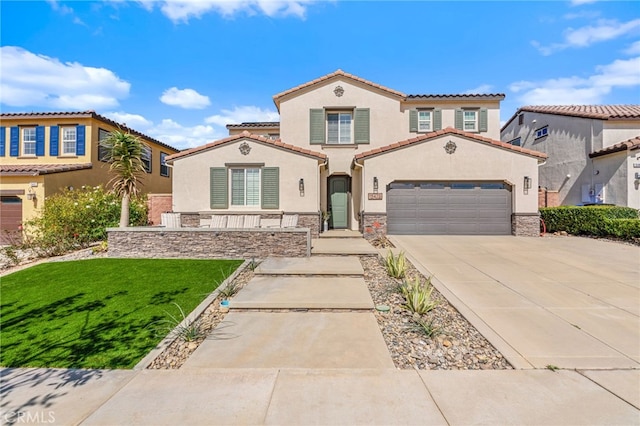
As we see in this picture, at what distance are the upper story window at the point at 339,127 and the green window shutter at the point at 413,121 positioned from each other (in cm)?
385

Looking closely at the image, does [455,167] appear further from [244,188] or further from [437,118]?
[244,188]

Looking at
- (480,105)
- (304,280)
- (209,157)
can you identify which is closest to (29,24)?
(209,157)

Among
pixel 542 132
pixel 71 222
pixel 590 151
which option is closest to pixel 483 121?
pixel 542 132

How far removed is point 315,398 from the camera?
115 inches

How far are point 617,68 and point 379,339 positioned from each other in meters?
22.7

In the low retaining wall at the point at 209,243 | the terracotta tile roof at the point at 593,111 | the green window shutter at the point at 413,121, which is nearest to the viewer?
the low retaining wall at the point at 209,243

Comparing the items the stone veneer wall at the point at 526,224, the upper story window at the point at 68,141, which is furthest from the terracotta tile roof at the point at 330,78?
the upper story window at the point at 68,141

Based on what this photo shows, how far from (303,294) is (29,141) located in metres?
19.7

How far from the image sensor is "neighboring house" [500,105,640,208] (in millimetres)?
13641

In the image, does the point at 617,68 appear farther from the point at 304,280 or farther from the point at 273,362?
the point at 273,362

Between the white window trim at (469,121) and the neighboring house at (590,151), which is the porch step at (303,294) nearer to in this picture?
the white window trim at (469,121)

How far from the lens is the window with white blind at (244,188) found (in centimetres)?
1298

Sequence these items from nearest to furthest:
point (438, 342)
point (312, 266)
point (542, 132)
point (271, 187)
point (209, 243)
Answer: point (438, 342) < point (312, 266) < point (209, 243) < point (271, 187) < point (542, 132)

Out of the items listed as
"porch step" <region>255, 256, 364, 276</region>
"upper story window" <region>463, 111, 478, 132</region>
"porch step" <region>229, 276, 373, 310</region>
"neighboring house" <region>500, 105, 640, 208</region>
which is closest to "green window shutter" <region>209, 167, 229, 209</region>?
"porch step" <region>255, 256, 364, 276</region>
